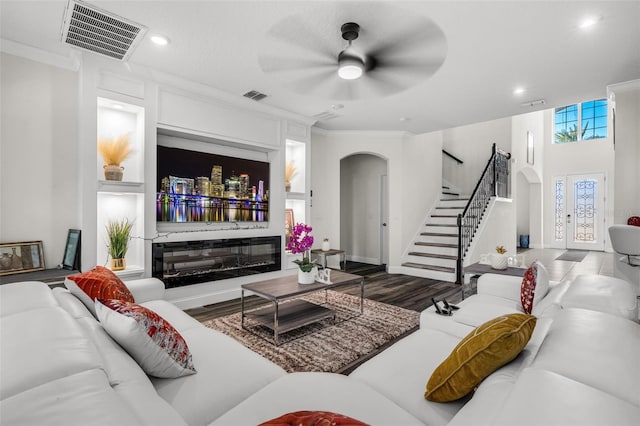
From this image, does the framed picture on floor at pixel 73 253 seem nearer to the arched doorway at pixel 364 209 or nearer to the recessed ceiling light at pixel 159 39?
the recessed ceiling light at pixel 159 39

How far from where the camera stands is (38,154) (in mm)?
3062

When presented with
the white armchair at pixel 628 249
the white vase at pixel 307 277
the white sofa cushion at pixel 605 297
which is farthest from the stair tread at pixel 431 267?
the white sofa cushion at pixel 605 297

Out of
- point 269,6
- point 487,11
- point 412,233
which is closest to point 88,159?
point 269,6

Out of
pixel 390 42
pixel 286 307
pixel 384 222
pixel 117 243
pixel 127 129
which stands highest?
pixel 390 42

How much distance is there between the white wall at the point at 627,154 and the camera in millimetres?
3732

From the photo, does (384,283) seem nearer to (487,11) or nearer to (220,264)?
(220,264)

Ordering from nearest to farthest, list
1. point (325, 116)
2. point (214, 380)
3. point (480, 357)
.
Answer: point (480, 357) → point (214, 380) → point (325, 116)

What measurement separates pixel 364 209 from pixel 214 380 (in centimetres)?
A: 621

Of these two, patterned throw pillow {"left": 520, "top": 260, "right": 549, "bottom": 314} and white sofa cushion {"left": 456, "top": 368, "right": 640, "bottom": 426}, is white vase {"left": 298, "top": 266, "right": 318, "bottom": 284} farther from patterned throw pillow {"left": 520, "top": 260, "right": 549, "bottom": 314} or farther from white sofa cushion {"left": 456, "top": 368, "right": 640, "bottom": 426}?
white sofa cushion {"left": 456, "top": 368, "right": 640, "bottom": 426}

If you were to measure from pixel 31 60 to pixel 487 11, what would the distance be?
411cm

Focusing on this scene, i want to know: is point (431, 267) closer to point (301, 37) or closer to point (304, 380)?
point (301, 37)

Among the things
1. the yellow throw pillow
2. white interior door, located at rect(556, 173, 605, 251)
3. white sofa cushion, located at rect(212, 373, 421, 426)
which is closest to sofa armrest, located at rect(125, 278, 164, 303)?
white sofa cushion, located at rect(212, 373, 421, 426)

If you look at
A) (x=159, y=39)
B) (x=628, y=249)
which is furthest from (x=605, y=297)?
(x=159, y=39)

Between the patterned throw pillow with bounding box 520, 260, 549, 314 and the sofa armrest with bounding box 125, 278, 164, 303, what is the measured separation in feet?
10.0
